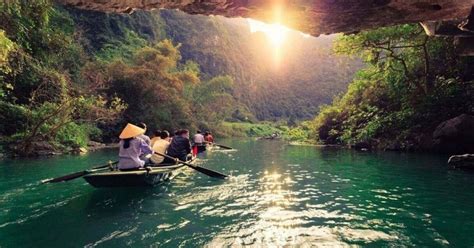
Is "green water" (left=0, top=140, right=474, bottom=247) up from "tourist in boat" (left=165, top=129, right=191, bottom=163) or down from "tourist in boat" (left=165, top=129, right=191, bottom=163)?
down

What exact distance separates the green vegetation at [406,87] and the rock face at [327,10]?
44.5 ft

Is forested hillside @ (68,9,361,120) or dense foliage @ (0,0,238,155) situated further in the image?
forested hillside @ (68,9,361,120)

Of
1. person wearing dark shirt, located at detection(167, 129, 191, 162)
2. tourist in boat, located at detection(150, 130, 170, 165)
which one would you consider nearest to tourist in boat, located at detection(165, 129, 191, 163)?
person wearing dark shirt, located at detection(167, 129, 191, 162)

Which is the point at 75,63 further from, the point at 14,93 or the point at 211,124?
the point at 211,124

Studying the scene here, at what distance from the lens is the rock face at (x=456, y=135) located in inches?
590

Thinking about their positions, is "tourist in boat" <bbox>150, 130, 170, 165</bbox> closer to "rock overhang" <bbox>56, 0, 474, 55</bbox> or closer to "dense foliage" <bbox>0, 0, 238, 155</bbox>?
"dense foliage" <bbox>0, 0, 238, 155</bbox>

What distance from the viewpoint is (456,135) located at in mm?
15328

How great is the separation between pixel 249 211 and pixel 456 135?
500 inches

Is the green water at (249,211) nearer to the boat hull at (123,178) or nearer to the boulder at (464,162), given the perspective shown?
the boat hull at (123,178)

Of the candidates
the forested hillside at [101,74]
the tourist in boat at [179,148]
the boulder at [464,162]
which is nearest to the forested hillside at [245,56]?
the forested hillside at [101,74]

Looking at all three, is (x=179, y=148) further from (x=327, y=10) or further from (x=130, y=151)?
(x=327, y=10)

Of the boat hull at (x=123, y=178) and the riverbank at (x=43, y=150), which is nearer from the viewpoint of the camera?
the boat hull at (x=123, y=178)

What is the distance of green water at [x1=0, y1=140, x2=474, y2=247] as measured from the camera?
17.5ft

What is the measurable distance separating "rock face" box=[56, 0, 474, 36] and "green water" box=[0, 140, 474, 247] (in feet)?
11.2
